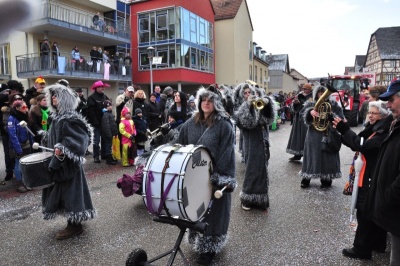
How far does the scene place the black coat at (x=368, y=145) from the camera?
3533 millimetres

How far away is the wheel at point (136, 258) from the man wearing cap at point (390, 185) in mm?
2102

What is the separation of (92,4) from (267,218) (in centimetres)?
2159

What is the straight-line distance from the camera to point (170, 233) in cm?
442

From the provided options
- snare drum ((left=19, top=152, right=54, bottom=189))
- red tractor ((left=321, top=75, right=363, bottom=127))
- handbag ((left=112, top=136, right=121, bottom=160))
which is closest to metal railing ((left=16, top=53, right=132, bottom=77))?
handbag ((left=112, top=136, right=121, bottom=160))

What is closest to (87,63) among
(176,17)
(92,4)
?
(92,4)

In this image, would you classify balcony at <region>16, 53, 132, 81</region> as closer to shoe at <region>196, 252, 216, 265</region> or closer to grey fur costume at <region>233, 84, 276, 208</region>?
grey fur costume at <region>233, 84, 276, 208</region>

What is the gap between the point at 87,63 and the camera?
810 inches

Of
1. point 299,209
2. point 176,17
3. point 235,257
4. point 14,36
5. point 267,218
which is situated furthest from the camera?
point 176,17

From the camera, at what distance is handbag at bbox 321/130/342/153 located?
603 cm

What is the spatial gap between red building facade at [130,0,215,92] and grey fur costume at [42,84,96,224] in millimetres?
22367

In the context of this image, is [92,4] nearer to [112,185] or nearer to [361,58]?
[112,185]

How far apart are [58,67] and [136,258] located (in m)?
17.4

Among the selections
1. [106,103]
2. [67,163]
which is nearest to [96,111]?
[106,103]

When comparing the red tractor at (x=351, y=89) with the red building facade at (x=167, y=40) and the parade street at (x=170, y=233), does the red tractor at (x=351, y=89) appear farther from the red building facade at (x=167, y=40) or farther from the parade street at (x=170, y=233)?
the parade street at (x=170, y=233)
